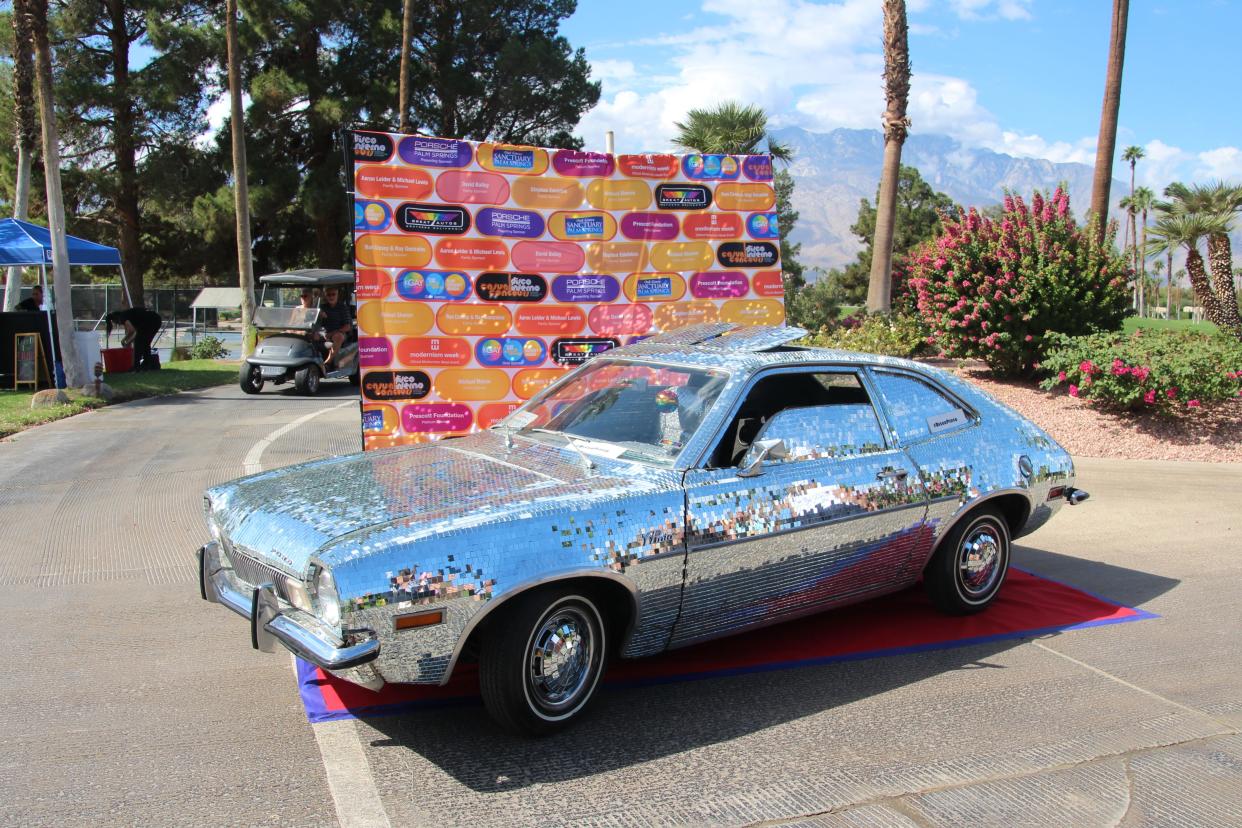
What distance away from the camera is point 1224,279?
50.8 ft

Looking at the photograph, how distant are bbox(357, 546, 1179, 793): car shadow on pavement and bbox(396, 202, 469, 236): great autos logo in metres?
4.55

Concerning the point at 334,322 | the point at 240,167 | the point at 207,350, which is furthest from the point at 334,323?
the point at 207,350

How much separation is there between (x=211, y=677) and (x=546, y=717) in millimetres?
1706

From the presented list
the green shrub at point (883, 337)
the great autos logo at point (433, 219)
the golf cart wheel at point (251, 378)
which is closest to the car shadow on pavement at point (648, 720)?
the great autos logo at point (433, 219)

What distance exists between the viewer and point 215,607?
5367mm

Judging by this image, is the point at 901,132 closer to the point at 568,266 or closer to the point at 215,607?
the point at 568,266

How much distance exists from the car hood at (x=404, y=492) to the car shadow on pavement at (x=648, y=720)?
88 centimetres

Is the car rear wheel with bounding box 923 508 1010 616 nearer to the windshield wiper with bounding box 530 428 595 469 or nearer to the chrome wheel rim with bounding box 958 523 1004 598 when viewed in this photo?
the chrome wheel rim with bounding box 958 523 1004 598

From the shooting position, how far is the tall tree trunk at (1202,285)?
604 inches

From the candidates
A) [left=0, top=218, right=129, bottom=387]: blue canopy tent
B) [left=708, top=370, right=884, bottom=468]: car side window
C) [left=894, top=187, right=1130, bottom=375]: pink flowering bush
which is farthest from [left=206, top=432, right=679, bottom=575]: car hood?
[left=0, top=218, right=129, bottom=387]: blue canopy tent

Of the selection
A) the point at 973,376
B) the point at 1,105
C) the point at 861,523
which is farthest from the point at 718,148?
the point at 1,105

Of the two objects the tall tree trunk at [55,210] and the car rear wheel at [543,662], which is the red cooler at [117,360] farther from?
the car rear wheel at [543,662]

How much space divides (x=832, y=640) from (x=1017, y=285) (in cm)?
845

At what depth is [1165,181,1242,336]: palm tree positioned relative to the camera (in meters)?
15.2
